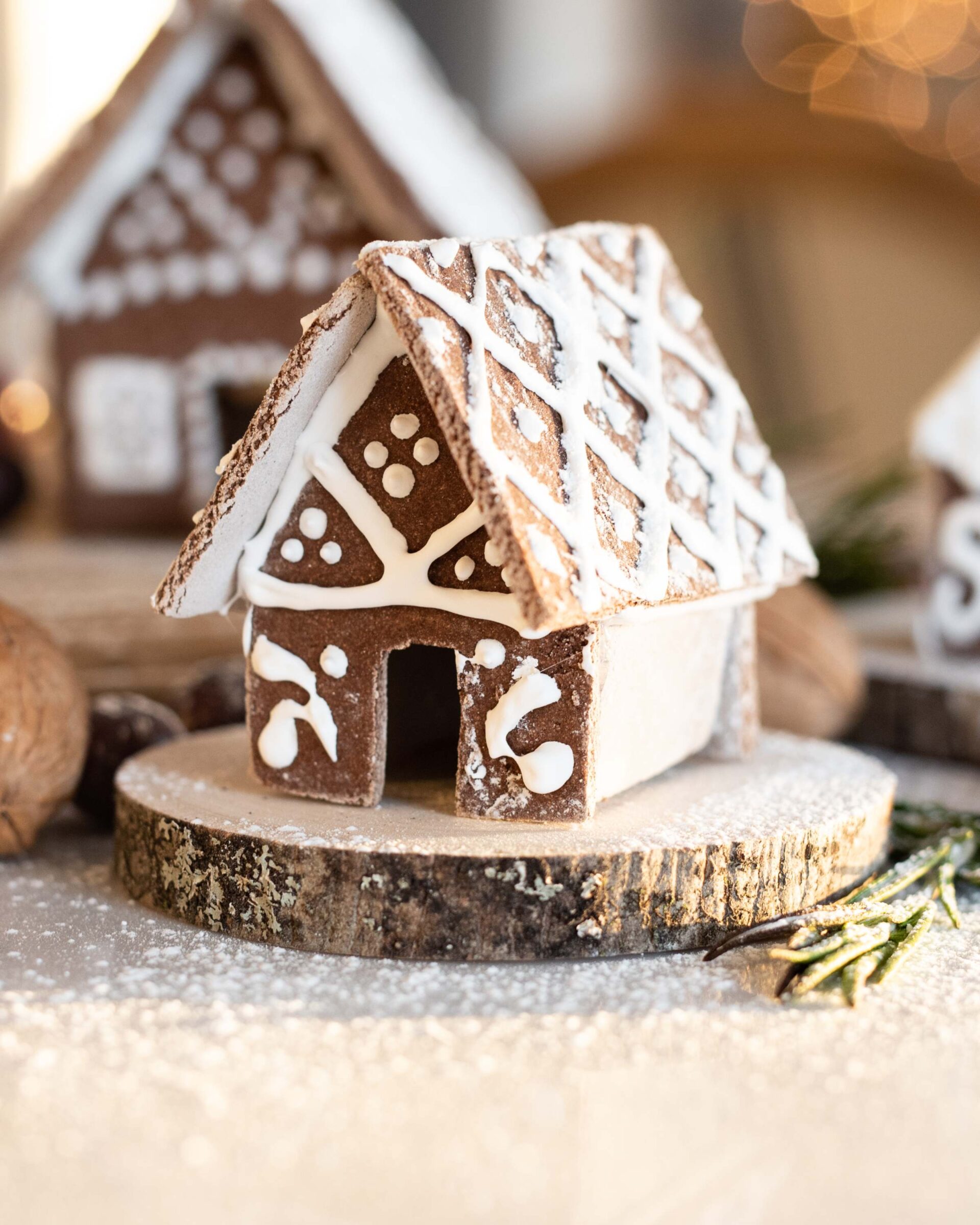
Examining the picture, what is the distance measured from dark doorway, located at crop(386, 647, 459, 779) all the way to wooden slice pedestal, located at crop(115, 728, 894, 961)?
0.12m

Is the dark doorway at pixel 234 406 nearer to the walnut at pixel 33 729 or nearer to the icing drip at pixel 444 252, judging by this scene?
the walnut at pixel 33 729

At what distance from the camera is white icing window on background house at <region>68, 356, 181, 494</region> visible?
2.11 metres

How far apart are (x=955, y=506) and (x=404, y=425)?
3.20ft

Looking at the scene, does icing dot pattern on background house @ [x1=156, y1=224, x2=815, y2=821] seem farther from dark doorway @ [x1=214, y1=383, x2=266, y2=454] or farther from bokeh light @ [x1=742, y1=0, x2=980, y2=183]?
bokeh light @ [x1=742, y1=0, x2=980, y2=183]

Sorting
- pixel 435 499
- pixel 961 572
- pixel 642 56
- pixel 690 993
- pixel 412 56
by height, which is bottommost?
pixel 690 993

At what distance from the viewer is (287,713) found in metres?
1.07

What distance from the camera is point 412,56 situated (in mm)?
2484

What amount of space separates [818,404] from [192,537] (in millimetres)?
3712

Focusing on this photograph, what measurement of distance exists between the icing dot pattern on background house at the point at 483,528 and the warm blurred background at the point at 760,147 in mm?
1598

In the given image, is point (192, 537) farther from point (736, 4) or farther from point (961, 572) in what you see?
point (736, 4)

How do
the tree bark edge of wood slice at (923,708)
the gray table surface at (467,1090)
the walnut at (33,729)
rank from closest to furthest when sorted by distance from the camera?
the gray table surface at (467,1090), the walnut at (33,729), the tree bark edge of wood slice at (923,708)

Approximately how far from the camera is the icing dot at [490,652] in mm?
983

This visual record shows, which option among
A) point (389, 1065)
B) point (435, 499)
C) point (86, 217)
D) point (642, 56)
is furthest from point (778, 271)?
point (389, 1065)

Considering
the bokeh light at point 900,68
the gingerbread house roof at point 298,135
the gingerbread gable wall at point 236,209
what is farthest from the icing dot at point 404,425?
the bokeh light at point 900,68
